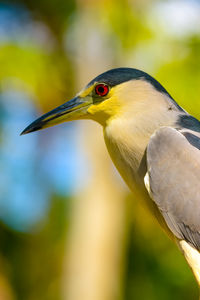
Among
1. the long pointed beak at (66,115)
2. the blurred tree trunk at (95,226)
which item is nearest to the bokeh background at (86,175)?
the blurred tree trunk at (95,226)

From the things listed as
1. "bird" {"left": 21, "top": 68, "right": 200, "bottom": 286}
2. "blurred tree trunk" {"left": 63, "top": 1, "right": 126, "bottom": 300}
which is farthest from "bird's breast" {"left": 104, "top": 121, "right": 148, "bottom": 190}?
"blurred tree trunk" {"left": 63, "top": 1, "right": 126, "bottom": 300}

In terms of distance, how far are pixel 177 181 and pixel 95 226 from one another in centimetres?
515

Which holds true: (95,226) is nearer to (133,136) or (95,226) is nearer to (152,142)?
(133,136)

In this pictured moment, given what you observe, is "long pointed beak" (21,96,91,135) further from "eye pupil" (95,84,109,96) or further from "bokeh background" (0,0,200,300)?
"bokeh background" (0,0,200,300)

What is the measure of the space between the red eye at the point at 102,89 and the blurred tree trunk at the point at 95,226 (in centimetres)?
469

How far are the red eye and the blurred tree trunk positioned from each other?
469cm

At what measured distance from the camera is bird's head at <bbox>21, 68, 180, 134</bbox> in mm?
3219

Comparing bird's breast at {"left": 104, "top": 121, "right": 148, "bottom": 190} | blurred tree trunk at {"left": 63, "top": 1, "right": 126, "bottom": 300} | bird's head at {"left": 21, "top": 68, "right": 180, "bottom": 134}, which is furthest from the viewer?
blurred tree trunk at {"left": 63, "top": 1, "right": 126, "bottom": 300}

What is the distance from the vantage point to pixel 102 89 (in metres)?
3.26

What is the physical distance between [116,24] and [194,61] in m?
1.34

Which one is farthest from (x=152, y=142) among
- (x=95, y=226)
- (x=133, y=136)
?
(x=95, y=226)

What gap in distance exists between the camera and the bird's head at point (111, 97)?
3.22 m

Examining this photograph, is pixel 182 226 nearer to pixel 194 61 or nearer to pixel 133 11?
pixel 194 61

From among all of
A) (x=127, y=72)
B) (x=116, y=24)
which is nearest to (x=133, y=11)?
(x=116, y=24)
